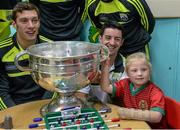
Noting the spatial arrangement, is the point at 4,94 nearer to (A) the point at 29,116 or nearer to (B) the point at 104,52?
(A) the point at 29,116

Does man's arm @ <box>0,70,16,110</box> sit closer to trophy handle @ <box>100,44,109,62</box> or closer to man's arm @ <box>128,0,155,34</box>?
trophy handle @ <box>100,44,109,62</box>

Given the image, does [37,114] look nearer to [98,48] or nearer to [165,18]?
[98,48]

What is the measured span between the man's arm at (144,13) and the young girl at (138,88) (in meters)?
0.63

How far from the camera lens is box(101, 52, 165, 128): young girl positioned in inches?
57.1

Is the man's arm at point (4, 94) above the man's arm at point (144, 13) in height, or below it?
below

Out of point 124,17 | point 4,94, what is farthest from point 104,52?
point 124,17

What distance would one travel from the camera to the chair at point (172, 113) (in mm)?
1444

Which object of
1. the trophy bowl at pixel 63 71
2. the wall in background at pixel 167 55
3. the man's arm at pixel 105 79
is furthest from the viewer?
the wall in background at pixel 167 55

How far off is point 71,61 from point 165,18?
50.8 inches

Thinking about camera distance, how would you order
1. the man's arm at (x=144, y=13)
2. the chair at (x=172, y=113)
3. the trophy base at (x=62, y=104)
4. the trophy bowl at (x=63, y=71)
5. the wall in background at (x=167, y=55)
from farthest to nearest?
the wall in background at (x=167, y=55), the man's arm at (x=144, y=13), the chair at (x=172, y=113), the trophy base at (x=62, y=104), the trophy bowl at (x=63, y=71)

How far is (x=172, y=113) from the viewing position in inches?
57.9

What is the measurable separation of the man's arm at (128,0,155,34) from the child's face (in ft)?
2.22

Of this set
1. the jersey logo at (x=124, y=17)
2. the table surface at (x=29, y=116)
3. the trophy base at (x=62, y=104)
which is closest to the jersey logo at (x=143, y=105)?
the table surface at (x=29, y=116)

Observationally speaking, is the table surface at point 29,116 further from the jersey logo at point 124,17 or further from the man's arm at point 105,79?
the jersey logo at point 124,17
